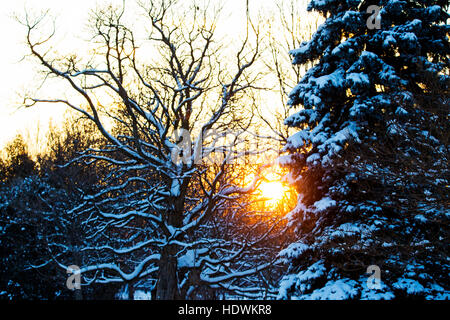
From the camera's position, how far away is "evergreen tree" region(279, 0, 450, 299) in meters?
5.68

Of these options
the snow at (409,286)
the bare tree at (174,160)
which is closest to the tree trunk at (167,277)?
the bare tree at (174,160)

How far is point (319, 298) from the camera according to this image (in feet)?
21.4

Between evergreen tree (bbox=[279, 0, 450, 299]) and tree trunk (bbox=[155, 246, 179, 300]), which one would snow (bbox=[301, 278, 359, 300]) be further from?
tree trunk (bbox=[155, 246, 179, 300])

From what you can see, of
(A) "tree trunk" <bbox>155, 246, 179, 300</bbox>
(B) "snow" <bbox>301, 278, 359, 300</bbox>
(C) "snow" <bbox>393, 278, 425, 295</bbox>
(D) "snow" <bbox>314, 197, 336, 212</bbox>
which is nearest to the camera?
(C) "snow" <bbox>393, 278, 425, 295</bbox>

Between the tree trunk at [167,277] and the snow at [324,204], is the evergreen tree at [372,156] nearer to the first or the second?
the snow at [324,204]

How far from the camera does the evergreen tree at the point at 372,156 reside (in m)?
5.68

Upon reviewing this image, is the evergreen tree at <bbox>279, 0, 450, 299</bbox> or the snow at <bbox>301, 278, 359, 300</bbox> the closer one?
the evergreen tree at <bbox>279, 0, 450, 299</bbox>

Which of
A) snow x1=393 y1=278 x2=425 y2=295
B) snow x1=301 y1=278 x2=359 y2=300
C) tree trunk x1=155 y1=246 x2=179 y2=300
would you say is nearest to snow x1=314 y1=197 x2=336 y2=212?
snow x1=301 y1=278 x2=359 y2=300

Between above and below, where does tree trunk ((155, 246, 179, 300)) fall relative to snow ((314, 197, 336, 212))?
below

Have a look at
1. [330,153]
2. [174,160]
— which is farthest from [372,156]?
[174,160]

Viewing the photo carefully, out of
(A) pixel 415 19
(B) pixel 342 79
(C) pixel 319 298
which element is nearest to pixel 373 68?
(B) pixel 342 79

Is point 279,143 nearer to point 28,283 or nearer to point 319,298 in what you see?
point 319,298

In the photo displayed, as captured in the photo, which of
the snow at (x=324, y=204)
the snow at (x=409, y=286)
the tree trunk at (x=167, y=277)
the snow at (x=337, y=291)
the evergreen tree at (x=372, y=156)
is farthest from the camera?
the tree trunk at (x=167, y=277)
